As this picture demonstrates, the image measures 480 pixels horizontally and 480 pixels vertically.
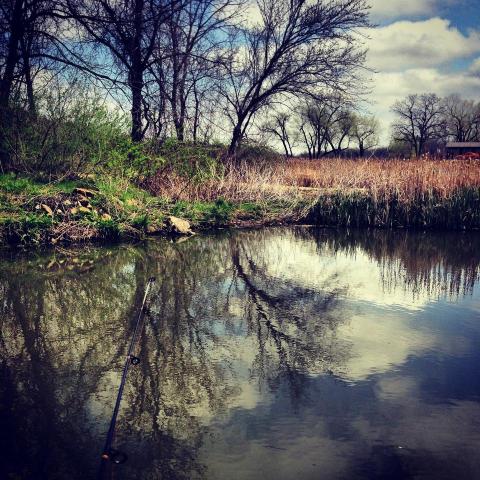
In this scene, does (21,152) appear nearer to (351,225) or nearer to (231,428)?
(351,225)

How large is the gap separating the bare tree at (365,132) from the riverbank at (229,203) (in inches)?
2165

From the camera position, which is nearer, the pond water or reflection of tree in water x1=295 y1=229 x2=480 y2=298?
the pond water

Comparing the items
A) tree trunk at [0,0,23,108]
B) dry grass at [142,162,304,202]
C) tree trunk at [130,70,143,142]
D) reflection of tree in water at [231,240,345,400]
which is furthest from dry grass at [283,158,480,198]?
tree trunk at [0,0,23,108]

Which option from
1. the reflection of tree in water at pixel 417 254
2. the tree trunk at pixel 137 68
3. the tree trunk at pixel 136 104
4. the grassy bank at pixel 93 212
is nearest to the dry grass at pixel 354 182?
the grassy bank at pixel 93 212

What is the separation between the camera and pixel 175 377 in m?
3.45

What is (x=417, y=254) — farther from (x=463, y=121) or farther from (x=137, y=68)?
(x=463, y=121)

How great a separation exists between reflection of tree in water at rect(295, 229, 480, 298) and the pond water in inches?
2.9

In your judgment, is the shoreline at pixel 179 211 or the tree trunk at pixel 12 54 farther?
the tree trunk at pixel 12 54

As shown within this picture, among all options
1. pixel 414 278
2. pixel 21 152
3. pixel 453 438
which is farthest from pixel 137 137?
pixel 453 438

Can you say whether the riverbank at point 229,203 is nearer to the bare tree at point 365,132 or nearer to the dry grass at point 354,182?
the dry grass at point 354,182

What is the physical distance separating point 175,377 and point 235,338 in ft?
3.13

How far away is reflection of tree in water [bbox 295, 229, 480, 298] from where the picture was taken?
628 centimetres

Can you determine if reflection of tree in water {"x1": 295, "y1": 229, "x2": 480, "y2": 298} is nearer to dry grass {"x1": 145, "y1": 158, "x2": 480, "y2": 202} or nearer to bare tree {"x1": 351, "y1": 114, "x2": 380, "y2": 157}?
dry grass {"x1": 145, "y1": 158, "x2": 480, "y2": 202}

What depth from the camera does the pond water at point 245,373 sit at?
2541 mm
